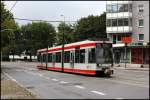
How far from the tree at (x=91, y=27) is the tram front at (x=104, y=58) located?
229 feet

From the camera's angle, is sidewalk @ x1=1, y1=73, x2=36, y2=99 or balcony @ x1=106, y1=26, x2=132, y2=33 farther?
balcony @ x1=106, y1=26, x2=132, y2=33

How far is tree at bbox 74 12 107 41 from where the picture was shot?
104 meters

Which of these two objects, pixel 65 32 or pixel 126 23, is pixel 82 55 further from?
pixel 65 32

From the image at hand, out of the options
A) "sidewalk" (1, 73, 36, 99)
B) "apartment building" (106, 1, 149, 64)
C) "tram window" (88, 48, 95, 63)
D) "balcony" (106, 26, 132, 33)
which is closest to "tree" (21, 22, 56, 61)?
"apartment building" (106, 1, 149, 64)

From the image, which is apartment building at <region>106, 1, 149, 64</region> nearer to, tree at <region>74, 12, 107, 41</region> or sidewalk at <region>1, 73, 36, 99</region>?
tree at <region>74, 12, 107, 41</region>

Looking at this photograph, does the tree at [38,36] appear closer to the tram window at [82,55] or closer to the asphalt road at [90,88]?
the tram window at [82,55]

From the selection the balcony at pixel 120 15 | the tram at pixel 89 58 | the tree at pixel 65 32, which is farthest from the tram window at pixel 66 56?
the tree at pixel 65 32

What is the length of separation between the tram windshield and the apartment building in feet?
155

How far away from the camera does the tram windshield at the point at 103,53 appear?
32812 millimetres

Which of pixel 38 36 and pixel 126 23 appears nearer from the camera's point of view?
pixel 126 23

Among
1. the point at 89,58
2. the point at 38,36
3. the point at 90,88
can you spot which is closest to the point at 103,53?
the point at 89,58

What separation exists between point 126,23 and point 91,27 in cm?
2048

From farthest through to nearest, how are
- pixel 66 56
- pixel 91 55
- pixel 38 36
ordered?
pixel 38 36, pixel 66 56, pixel 91 55

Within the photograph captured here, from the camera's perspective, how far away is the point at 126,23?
8638 cm
